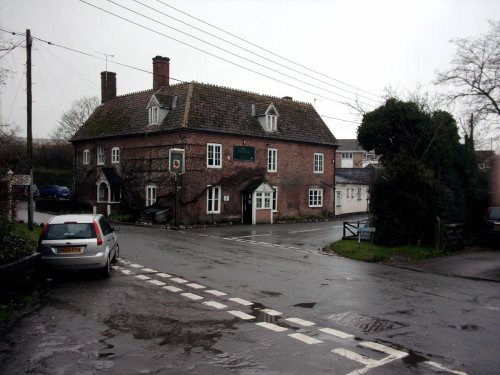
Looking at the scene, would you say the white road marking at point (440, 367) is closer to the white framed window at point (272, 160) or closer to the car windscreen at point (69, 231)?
the car windscreen at point (69, 231)

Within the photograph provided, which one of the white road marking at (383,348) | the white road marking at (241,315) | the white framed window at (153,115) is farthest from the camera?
the white framed window at (153,115)

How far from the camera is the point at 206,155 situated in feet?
110

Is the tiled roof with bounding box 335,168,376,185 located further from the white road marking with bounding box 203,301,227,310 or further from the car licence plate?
the white road marking with bounding box 203,301,227,310

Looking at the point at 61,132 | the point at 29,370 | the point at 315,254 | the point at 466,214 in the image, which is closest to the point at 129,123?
the point at 315,254

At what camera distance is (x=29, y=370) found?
653cm

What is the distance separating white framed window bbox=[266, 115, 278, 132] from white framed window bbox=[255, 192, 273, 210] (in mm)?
5236

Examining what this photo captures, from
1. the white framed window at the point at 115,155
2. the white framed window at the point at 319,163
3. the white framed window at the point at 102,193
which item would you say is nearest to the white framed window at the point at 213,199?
the white framed window at the point at 115,155

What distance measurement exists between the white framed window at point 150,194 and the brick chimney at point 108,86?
43.7 feet

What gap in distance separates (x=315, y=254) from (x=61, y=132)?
6768cm

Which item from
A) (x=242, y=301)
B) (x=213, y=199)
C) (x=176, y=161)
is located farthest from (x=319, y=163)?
(x=242, y=301)

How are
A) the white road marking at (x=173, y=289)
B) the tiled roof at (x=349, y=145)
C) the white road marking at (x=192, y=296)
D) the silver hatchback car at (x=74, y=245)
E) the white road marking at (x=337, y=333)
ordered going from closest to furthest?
1. the white road marking at (x=337, y=333)
2. the white road marking at (x=192, y=296)
3. the white road marking at (x=173, y=289)
4. the silver hatchback car at (x=74, y=245)
5. the tiled roof at (x=349, y=145)

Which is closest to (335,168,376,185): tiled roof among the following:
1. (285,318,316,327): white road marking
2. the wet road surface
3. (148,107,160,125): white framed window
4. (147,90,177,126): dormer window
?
(147,90,177,126): dormer window

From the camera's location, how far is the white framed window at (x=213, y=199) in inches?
1339

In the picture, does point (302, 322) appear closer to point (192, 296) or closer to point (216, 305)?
point (216, 305)
